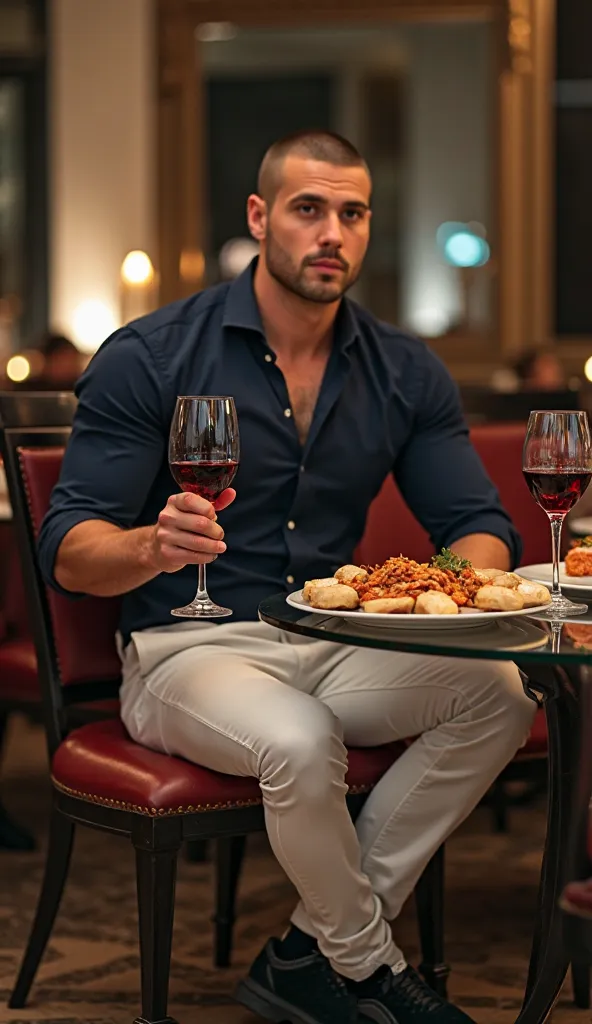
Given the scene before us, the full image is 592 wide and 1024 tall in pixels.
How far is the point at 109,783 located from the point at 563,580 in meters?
0.65

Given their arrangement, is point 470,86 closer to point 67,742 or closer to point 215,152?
point 215,152

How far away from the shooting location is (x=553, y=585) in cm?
167

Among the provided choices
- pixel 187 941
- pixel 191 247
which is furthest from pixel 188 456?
pixel 191 247

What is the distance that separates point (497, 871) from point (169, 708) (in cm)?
120

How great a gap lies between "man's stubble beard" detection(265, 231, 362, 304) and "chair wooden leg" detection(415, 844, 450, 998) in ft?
2.82

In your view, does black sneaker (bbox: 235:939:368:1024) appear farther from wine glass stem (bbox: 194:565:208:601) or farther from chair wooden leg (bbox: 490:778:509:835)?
chair wooden leg (bbox: 490:778:509:835)

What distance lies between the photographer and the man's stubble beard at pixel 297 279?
7.36ft

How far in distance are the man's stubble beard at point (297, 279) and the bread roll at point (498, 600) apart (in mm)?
823

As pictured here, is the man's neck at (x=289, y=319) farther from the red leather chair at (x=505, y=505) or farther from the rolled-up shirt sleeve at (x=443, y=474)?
the red leather chair at (x=505, y=505)

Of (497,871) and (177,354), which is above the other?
(177,354)

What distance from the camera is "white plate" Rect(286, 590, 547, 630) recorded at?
4.85ft

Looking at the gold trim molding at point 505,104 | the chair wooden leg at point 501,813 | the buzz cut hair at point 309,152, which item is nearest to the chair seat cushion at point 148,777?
the buzz cut hair at point 309,152

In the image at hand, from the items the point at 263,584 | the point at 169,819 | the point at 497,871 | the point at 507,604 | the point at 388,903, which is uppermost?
the point at 507,604

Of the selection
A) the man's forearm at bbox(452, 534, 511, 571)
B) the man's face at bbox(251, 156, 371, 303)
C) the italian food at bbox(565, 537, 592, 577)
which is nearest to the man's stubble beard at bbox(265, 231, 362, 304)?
the man's face at bbox(251, 156, 371, 303)
